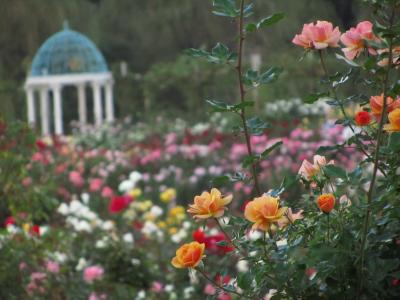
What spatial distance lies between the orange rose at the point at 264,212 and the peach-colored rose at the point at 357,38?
281 millimetres

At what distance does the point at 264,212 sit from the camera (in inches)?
52.0

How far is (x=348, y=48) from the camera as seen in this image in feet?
4.68

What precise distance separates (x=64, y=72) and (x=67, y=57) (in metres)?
0.30

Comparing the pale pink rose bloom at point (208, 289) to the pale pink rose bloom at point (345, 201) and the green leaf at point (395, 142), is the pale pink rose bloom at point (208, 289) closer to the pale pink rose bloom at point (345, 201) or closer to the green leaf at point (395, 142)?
the pale pink rose bloom at point (345, 201)

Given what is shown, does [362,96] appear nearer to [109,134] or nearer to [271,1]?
[109,134]

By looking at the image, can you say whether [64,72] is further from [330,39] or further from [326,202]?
[326,202]

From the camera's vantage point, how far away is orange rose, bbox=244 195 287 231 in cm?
132

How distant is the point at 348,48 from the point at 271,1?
17.6 metres

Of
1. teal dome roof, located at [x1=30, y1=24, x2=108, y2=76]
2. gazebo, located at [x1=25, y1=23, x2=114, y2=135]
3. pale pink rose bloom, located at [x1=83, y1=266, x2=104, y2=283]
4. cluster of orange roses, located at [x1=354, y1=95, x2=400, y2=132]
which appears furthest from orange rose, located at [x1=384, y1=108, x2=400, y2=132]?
teal dome roof, located at [x1=30, y1=24, x2=108, y2=76]

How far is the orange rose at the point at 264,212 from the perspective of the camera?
132 centimetres

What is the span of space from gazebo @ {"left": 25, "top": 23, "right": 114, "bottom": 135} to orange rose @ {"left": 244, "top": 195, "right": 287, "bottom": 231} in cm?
1346

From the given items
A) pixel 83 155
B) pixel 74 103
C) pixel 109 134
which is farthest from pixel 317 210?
pixel 74 103

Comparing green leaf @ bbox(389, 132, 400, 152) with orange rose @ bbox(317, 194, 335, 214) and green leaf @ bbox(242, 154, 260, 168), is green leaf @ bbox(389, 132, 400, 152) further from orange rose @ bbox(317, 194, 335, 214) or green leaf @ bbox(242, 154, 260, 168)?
green leaf @ bbox(242, 154, 260, 168)

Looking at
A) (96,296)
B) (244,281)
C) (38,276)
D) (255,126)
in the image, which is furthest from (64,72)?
(244,281)
